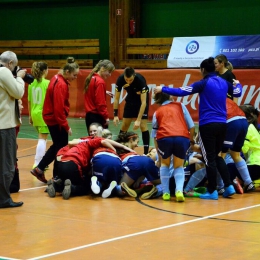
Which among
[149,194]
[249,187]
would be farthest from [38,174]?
[249,187]

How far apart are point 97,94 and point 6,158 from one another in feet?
9.35

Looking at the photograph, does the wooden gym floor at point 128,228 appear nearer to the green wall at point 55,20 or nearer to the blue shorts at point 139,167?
the blue shorts at point 139,167

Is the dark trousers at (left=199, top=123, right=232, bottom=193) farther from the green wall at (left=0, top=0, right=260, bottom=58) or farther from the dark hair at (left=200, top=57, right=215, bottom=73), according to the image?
the green wall at (left=0, top=0, right=260, bottom=58)

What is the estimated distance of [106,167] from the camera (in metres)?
8.23

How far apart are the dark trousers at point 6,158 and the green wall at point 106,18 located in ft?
47.1

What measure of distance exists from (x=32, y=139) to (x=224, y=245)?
9.74 metres

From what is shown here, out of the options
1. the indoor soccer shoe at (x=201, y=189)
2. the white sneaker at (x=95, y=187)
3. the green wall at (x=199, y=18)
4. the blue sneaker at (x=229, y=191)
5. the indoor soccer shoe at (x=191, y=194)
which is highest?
the green wall at (x=199, y=18)

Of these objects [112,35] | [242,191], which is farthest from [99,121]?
[112,35]

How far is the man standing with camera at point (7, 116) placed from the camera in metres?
7.45

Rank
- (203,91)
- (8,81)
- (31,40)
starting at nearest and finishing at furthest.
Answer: (8,81) < (203,91) < (31,40)

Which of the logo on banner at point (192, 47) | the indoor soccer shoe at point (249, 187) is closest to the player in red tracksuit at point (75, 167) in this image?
the indoor soccer shoe at point (249, 187)

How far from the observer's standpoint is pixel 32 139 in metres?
15.1

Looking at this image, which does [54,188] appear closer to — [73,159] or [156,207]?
[73,159]

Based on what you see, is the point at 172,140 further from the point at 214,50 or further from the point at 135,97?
the point at 214,50
